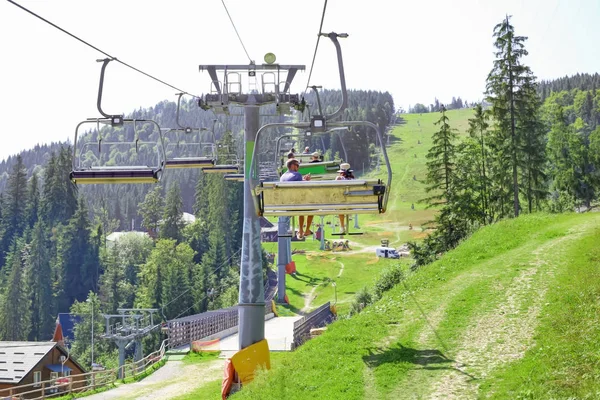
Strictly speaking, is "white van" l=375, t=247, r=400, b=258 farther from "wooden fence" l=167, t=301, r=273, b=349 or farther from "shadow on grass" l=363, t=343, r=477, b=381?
"shadow on grass" l=363, t=343, r=477, b=381

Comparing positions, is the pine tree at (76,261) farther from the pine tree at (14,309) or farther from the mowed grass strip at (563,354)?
the mowed grass strip at (563,354)

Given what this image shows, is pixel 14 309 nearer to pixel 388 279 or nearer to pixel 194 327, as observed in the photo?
pixel 194 327


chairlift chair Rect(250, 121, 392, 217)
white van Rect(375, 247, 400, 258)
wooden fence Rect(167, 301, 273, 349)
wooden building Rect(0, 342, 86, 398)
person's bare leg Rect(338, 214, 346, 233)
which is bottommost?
wooden building Rect(0, 342, 86, 398)

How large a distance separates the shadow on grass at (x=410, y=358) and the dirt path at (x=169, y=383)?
29.7 feet

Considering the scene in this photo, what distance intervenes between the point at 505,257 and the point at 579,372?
42.3 ft

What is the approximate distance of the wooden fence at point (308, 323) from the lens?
31875 millimetres

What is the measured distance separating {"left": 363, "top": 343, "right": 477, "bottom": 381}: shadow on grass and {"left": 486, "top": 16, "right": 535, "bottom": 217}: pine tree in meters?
27.9

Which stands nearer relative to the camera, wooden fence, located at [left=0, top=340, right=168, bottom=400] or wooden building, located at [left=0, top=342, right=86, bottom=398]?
wooden fence, located at [left=0, top=340, right=168, bottom=400]

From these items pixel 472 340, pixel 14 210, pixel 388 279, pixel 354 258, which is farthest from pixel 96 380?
pixel 14 210

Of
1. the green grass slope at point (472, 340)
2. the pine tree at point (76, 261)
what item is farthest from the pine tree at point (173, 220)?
the green grass slope at point (472, 340)

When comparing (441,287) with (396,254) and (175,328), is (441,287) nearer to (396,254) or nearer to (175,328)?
(175,328)

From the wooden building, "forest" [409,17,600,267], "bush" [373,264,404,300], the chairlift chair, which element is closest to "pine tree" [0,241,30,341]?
the wooden building

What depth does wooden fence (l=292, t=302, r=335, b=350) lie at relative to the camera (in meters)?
31.9

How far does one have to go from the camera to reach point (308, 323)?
36.9m
